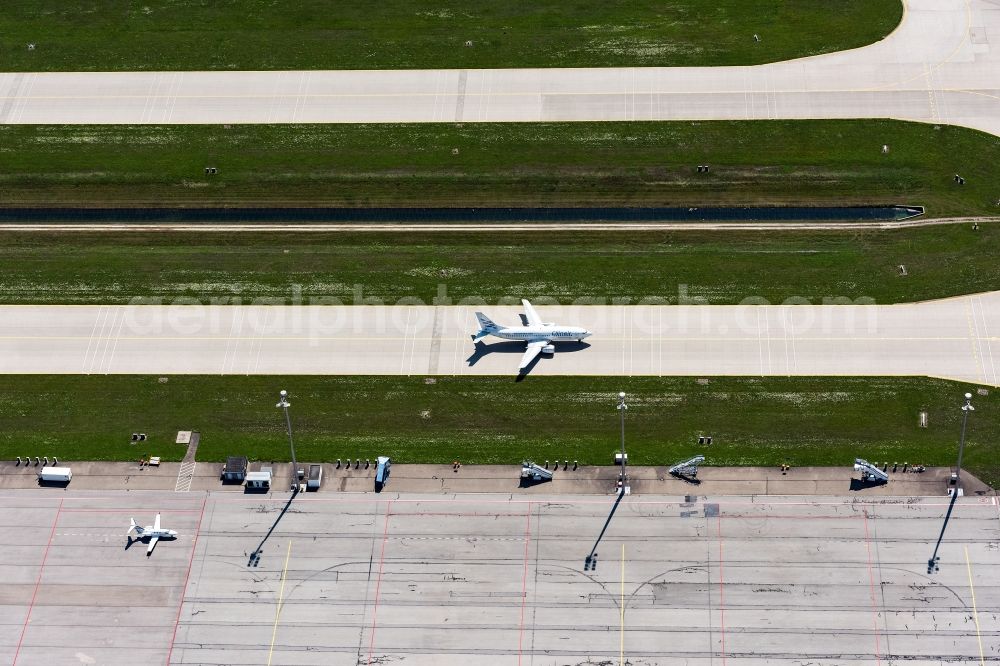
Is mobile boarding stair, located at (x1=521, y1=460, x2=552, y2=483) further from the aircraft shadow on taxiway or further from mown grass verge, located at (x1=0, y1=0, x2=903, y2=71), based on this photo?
mown grass verge, located at (x1=0, y1=0, x2=903, y2=71)

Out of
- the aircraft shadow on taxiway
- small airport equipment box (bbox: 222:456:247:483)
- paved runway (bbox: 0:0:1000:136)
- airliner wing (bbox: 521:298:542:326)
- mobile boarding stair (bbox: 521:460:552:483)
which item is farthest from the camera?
paved runway (bbox: 0:0:1000:136)

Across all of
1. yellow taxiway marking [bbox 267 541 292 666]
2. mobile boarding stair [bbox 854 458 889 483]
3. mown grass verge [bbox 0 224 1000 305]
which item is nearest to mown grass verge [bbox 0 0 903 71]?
mown grass verge [bbox 0 224 1000 305]

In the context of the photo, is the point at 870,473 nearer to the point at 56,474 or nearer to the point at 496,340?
the point at 496,340

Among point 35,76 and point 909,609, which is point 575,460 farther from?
point 35,76

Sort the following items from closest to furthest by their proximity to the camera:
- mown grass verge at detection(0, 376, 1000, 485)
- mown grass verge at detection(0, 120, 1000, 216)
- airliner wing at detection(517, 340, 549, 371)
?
1. mown grass verge at detection(0, 376, 1000, 485)
2. airliner wing at detection(517, 340, 549, 371)
3. mown grass verge at detection(0, 120, 1000, 216)

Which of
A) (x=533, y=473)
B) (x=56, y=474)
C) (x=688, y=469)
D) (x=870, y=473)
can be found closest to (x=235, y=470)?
(x=56, y=474)

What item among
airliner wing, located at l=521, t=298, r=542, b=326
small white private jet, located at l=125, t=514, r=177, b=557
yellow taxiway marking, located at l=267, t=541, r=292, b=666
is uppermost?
airliner wing, located at l=521, t=298, r=542, b=326

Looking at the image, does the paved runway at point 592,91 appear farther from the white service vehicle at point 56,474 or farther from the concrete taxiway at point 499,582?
the concrete taxiway at point 499,582

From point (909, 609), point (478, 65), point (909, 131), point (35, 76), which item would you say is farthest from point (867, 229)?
point (35, 76)
